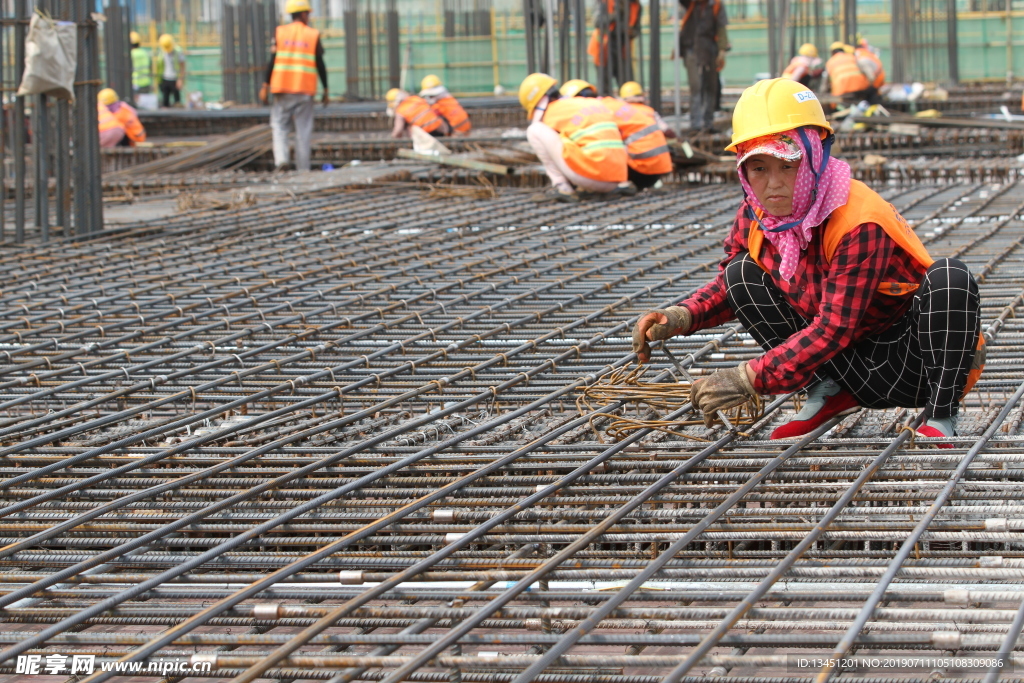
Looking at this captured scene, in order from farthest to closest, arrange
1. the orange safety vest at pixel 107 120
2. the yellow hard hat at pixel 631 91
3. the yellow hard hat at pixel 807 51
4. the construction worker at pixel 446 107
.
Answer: the yellow hard hat at pixel 807 51, the orange safety vest at pixel 107 120, the construction worker at pixel 446 107, the yellow hard hat at pixel 631 91

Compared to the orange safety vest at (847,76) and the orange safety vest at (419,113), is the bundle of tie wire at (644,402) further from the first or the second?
the orange safety vest at (847,76)

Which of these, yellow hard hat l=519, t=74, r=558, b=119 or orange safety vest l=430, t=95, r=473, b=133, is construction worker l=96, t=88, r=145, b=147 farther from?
yellow hard hat l=519, t=74, r=558, b=119

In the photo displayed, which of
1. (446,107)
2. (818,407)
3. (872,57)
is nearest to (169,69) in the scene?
(446,107)

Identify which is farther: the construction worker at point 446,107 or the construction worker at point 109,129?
the construction worker at point 109,129

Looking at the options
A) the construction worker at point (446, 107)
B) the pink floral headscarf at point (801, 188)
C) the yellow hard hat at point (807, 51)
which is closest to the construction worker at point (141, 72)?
the construction worker at point (446, 107)

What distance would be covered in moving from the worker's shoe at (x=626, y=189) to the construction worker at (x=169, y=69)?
11635 mm

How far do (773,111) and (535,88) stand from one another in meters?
4.87

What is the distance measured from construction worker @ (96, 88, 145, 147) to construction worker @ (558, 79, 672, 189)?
5923 millimetres

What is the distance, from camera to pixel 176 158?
10.3m

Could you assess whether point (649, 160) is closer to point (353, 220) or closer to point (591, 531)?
point (353, 220)

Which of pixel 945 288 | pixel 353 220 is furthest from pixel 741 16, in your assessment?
pixel 945 288

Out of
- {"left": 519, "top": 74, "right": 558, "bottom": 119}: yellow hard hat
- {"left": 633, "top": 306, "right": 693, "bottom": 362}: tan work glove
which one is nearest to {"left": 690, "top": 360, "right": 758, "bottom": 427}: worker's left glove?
{"left": 633, "top": 306, "right": 693, "bottom": 362}: tan work glove

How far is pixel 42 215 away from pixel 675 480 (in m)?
4.83

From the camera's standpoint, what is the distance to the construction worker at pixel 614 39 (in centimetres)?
1027
